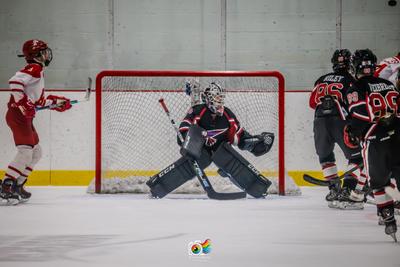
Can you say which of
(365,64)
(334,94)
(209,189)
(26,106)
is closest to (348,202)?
(334,94)

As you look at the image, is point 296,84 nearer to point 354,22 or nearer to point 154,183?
point 354,22

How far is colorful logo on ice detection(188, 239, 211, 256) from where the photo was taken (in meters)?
3.13

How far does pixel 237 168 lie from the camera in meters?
5.52

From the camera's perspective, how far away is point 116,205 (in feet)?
17.0

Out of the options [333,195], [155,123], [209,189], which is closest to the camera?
[333,195]

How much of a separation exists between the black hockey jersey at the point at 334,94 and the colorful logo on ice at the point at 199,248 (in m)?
2.01

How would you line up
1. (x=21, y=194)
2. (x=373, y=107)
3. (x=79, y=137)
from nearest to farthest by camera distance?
(x=373, y=107), (x=21, y=194), (x=79, y=137)

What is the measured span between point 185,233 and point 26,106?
1989 mm

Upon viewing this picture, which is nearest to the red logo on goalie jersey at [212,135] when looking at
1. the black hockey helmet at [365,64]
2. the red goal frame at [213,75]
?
the red goal frame at [213,75]

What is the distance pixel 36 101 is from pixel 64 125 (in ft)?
4.29

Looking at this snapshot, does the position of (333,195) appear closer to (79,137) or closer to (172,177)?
(172,177)

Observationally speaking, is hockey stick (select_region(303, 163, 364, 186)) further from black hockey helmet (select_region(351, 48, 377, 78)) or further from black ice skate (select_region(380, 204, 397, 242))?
black ice skate (select_region(380, 204, 397, 242))

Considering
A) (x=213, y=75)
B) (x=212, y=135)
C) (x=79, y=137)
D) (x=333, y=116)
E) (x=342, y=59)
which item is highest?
(x=342, y=59)

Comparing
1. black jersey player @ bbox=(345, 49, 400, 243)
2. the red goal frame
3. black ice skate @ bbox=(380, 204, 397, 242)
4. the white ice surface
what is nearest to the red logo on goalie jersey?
the white ice surface
